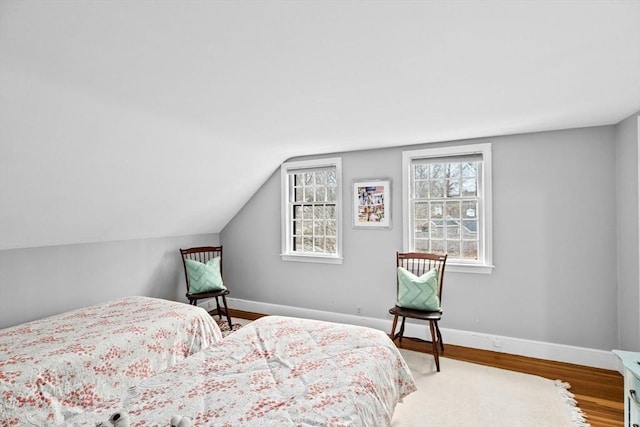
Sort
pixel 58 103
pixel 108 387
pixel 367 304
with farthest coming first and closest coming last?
1. pixel 367 304
2. pixel 108 387
3. pixel 58 103

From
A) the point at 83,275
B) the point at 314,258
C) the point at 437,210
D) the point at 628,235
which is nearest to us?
the point at 628,235

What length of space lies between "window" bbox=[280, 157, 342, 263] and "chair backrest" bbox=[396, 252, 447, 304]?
0.88m

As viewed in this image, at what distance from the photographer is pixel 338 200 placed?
13.5ft

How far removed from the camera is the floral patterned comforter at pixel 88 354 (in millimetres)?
1688

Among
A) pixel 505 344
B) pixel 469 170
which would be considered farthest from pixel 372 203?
pixel 505 344

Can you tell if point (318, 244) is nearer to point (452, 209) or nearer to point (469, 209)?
point (452, 209)

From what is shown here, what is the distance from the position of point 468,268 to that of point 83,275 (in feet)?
13.5

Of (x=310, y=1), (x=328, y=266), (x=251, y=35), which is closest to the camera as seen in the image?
(x=310, y=1)

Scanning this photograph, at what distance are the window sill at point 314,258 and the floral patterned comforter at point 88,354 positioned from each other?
1.69 m

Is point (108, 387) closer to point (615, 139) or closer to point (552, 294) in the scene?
point (552, 294)

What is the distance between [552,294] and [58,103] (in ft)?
14.4

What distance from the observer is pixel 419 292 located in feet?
10.1

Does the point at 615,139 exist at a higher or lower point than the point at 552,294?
higher

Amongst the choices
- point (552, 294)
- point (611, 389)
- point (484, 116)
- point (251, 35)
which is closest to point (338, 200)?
point (484, 116)
